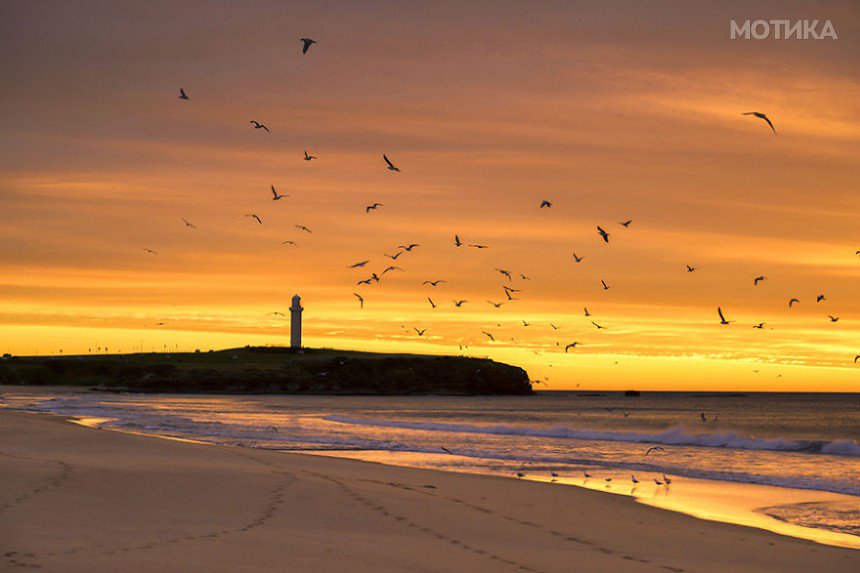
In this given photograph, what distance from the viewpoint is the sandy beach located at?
36.6ft

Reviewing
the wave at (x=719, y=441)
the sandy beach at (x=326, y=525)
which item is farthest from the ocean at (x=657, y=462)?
the sandy beach at (x=326, y=525)

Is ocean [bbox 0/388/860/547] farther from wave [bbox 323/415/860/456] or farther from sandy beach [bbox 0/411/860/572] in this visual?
sandy beach [bbox 0/411/860/572]

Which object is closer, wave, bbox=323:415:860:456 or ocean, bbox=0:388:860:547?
ocean, bbox=0:388:860:547

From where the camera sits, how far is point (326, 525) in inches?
569

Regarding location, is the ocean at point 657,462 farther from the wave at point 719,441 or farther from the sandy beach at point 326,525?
the sandy beach at point 326,525

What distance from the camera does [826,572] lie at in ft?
44.8

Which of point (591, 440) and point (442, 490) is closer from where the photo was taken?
point (442, 490)

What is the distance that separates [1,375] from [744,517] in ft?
652

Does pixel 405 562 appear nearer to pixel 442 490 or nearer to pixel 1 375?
pixel 442 490

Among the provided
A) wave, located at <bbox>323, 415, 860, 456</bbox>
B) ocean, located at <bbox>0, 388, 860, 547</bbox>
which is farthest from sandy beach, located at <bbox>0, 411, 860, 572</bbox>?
wave, located at <bbox>323, 415, 860, 456</bbox>

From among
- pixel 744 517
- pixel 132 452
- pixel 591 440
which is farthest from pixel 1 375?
pixel 744 517

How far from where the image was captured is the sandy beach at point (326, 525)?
11.2m

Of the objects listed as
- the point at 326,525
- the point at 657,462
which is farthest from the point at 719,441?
the point at 326,525

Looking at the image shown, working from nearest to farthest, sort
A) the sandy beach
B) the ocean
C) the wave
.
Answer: the sandy beach
the ocean
the wave
